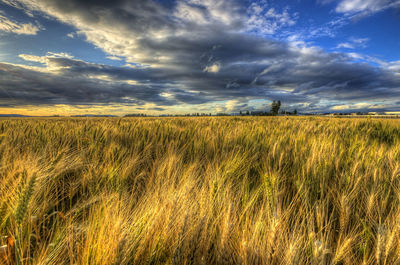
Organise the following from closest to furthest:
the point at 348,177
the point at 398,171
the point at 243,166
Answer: the point at 348,177 < the point at 398,171 < the point at 243,166

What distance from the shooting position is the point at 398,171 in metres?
1.69

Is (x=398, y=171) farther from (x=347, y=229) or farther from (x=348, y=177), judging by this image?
(x=347, y=229)

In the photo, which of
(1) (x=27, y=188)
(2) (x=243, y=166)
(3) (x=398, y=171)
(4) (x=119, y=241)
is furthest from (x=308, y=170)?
(1) (x=27, y=188)

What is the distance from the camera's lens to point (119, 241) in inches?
27.7

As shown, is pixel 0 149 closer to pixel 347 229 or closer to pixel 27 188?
pixel 27 188

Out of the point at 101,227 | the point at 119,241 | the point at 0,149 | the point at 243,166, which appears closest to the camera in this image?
the point at 119,241

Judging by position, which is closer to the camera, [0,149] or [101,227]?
[101,227]

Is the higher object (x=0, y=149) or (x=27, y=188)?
(x=27, y=188)

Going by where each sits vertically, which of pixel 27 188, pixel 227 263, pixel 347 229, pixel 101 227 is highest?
pixel 27 188

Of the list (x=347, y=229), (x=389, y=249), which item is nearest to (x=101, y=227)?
(x=389, y=249)

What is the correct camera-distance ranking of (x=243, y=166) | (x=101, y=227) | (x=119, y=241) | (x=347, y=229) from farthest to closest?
1. (x=243, y=166)
2. (x=347, y=229)
3. (x=101, y=227)
4. (x=119, y=241)

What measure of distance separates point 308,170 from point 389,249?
37.3 inches

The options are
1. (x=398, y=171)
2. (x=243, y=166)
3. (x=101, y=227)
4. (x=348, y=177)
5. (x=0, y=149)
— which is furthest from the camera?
(x=0, y=149)

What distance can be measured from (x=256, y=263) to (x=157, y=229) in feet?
1.37
